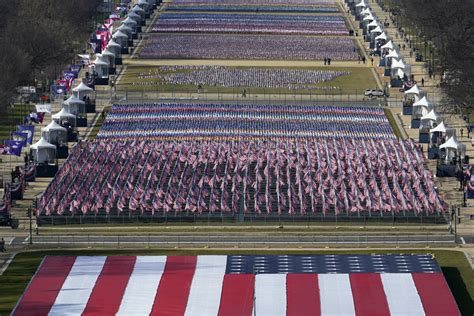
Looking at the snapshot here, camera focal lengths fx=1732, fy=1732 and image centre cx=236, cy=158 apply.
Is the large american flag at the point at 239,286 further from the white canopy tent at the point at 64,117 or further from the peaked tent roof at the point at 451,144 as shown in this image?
the white canopy tent at the point at 64,117

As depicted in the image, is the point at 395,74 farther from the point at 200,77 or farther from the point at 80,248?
the point at 80,248

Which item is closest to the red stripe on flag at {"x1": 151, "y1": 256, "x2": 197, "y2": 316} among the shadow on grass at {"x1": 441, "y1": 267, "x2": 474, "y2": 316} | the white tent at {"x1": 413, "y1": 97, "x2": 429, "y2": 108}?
the shadow on grass at {"x1": 441, "y1": 267, "x2": 474, "y2": 316}

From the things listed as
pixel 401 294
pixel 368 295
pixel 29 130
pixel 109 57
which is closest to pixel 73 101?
pixel 29 130

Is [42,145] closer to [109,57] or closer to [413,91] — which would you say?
[413,91]

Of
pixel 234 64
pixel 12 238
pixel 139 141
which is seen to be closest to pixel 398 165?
pixel 139 141

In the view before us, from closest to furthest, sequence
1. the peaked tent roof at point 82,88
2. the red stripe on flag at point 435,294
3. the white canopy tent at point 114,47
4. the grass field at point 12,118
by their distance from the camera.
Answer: the red stripe on flag at point 435,294
the grass field at point 12,118
the peaked tent roof at point 82,88
the white canopy tent at point 114,47

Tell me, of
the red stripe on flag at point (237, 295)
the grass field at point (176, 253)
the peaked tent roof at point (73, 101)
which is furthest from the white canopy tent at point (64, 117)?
the red stripe on flag at point (237, 295)
